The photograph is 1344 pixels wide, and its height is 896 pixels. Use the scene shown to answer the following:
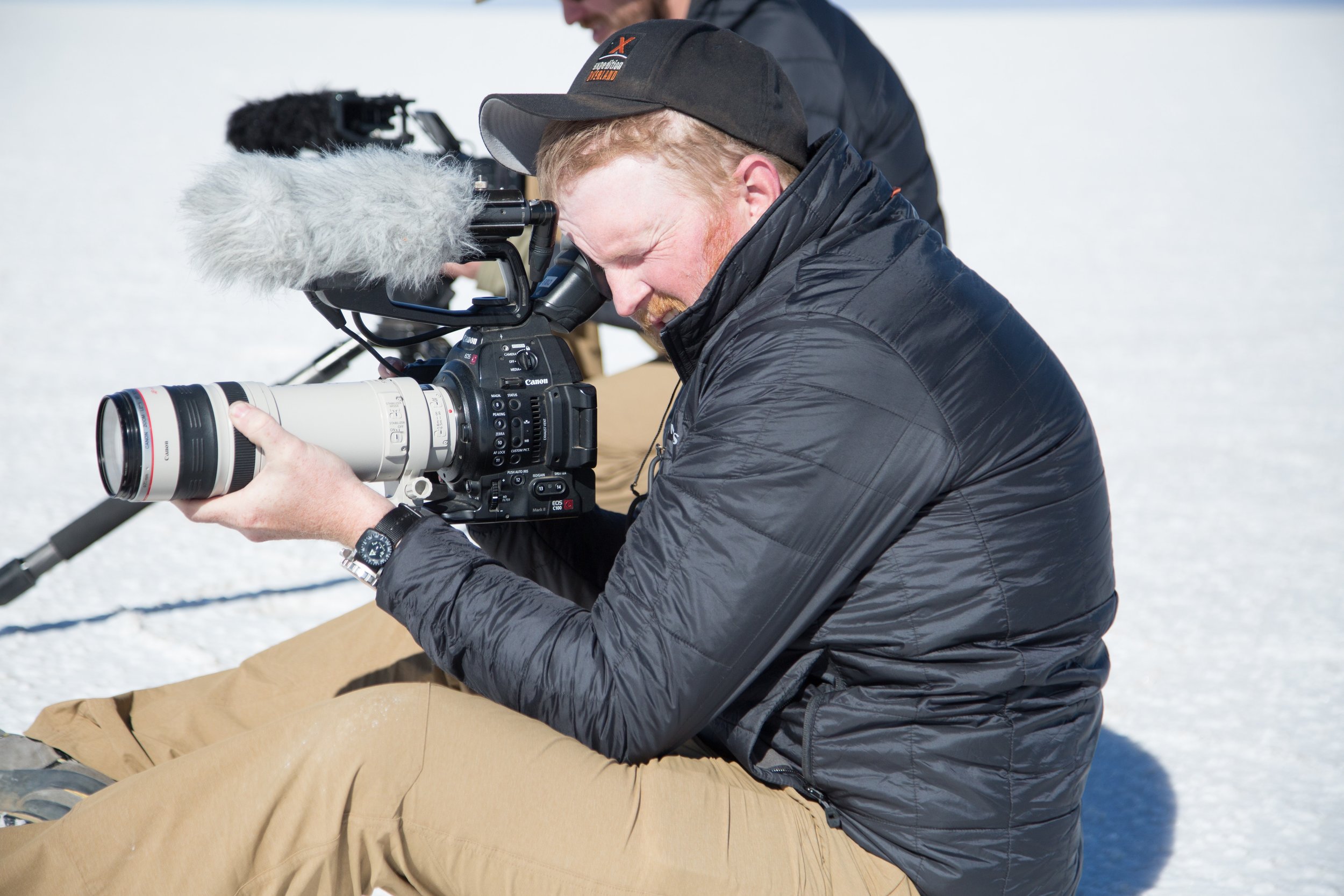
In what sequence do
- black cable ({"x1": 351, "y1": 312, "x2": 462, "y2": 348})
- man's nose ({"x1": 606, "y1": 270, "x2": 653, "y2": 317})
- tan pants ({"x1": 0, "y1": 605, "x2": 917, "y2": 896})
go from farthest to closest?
black cable ({"x1": 351, "y1": 312, "x2": 462, "y2": 348}) → man's nose ({"x1": 606, "y1": 270, "x2": 653, "y2": 317}) → tan pants ({"x1": 0, "y1": 605, "x2": 917, "y2": 896})

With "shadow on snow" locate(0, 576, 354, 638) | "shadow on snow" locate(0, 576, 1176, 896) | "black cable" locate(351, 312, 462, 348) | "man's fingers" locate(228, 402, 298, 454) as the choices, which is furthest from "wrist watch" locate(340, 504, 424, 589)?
"shadow on snow" locate(0, 576, 354, 638)

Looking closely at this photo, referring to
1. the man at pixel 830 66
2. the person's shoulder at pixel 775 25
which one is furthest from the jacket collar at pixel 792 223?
the person's shoulder at pixel 775 25

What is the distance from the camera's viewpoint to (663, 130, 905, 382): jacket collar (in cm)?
132

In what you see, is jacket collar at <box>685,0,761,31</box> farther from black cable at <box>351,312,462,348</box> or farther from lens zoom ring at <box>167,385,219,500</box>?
lens zoom ring at <box>167,385,219,500</box>

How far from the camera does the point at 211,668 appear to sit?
254cm

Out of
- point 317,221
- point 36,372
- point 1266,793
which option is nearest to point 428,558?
point 317,221

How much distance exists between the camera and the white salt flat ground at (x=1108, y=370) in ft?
7.72

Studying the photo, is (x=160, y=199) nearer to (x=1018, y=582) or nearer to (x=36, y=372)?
(x=36, y=372)

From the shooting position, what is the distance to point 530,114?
153cm

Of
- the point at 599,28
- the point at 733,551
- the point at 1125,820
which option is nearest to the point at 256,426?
the point at 733,551

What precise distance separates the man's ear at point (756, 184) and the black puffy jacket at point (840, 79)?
81 centimetres

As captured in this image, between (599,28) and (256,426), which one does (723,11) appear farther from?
(256,426)

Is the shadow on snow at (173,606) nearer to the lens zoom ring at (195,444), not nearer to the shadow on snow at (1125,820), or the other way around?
the lens zoom ring at (195,444)

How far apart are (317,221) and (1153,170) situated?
9.64m
